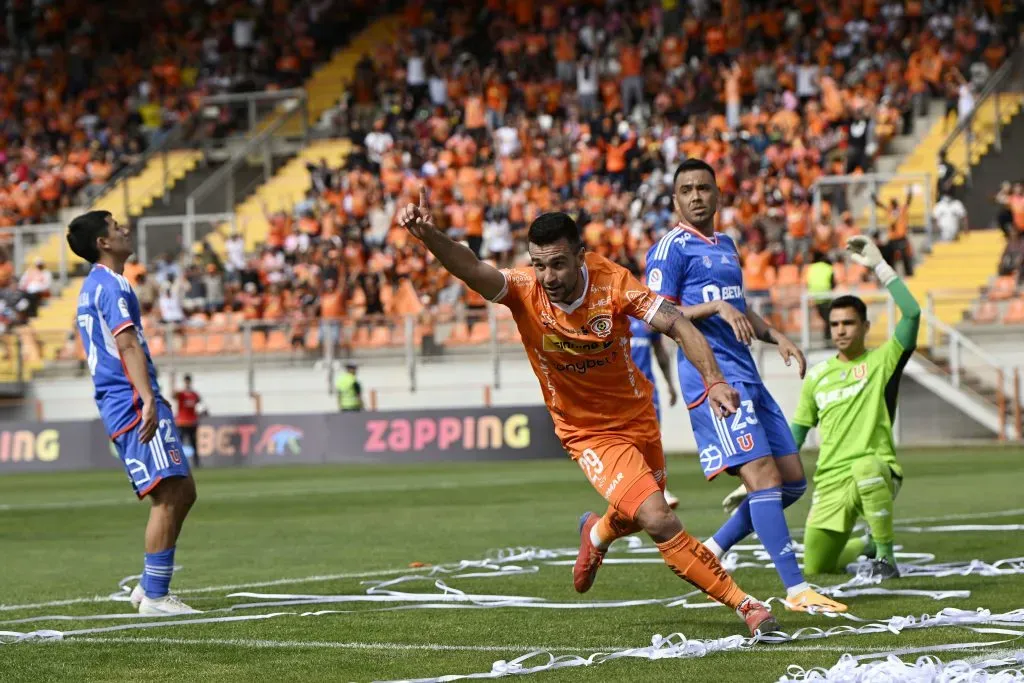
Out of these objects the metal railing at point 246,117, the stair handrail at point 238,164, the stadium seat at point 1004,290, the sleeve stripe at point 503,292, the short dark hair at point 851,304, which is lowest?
the stadium seat at point 1004,290

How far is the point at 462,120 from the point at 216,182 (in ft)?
21.2

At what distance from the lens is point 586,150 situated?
36844 millimetres

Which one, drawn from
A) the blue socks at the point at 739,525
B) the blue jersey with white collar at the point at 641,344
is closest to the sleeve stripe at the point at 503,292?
the blue socks at the point at 739,525

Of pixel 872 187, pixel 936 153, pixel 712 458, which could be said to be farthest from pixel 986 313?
pixel 712 458

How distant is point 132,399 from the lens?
9664 millimetres

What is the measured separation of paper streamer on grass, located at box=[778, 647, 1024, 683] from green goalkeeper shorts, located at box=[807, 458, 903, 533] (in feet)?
Answer: 12.7

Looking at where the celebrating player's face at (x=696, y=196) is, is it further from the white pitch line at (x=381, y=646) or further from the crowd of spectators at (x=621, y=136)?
the crowd of spectators at (x=621, y=136)

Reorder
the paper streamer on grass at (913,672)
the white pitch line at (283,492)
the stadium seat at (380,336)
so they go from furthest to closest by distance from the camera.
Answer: the stadium seat at (380,336), the white pitch line at (283,492), the paper streamer on grass at (913,672)

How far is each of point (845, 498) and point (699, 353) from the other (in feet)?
10.2

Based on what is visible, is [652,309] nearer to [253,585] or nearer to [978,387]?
[253,585]

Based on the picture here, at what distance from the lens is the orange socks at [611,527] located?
885 centimetres

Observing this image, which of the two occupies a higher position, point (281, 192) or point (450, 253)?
point (281, 192)

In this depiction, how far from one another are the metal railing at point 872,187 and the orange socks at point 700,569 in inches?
970

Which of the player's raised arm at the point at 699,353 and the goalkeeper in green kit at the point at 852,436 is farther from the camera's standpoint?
the goalkeeper in green kit at the point at 852,436
